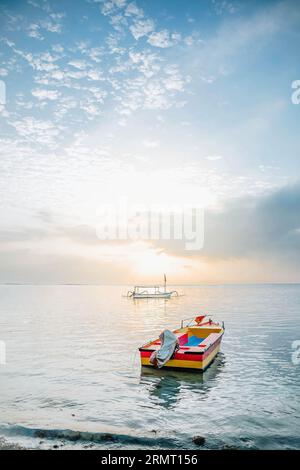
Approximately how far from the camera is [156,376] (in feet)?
58.5

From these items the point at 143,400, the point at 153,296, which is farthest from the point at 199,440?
the point at 153,296

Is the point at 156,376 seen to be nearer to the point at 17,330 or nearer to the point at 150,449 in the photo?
the point at 150,449

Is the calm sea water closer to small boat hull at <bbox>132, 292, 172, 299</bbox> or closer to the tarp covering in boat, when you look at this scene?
the tarp covering in boat

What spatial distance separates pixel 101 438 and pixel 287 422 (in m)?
6.51

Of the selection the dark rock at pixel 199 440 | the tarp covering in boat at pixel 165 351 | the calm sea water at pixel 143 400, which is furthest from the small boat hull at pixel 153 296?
the dark rock at pixel 199 440

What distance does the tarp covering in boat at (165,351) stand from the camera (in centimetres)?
1695

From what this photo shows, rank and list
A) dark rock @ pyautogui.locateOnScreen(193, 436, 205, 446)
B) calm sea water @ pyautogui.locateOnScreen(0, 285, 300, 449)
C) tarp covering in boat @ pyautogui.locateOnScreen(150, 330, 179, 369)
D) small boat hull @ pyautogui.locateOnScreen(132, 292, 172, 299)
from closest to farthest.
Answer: dark rock @ pyautogui.locateOnScreen(193, 436, 205, 446) → calm sea water @ pyautogui.locateOnScreen(0, 285, 300, 449) → tarp covering in boat @ pyautogui.locateOnScreen(150, 330, 179, 369) → small boat hull @ pyautogui.locateOnScreen(132, 292, 172, 299)

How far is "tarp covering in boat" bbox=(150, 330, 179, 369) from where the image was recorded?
667 inches

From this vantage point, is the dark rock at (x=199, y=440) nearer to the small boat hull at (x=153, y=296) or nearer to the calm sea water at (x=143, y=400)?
the calm sea water at (x=143, y=400)

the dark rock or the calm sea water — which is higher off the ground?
the dark rock

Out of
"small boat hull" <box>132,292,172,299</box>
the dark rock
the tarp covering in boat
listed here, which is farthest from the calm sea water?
"small boat hull" <box>132,292,172,299</box>

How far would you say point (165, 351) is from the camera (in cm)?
1717

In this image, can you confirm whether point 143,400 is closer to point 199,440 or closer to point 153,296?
point 199,440
